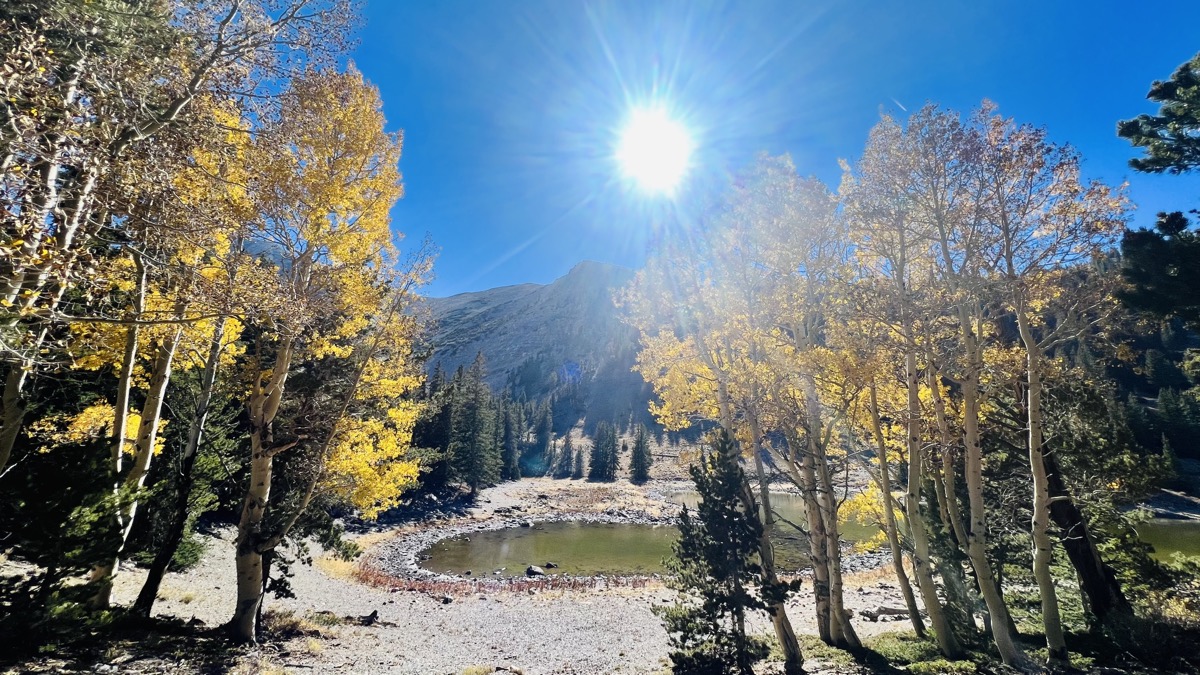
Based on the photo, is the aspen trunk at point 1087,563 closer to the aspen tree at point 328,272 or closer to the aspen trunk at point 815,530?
the aspen trunk at point 815,530

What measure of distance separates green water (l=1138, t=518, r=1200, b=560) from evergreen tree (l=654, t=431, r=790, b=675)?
36.3m

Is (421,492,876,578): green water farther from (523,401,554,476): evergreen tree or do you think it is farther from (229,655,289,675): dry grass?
(523,401,554,476): evergreen tree

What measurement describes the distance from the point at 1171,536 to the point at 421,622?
56299 millimetres

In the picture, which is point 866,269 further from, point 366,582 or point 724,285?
point 366,582

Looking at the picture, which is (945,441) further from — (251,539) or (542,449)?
(542,449)

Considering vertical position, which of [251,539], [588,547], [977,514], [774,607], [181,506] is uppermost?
[977,514]

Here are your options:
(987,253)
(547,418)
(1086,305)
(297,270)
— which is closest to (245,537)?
(297,270)

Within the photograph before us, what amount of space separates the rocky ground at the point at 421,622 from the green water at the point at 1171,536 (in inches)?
825

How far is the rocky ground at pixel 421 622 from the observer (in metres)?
10.3

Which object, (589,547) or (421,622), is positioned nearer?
(421,622)

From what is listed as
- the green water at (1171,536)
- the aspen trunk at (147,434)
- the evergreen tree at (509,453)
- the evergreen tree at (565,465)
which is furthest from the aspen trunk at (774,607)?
the evergreen tree at (565,465)

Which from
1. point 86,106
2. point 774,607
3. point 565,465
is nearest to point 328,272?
point 86,106

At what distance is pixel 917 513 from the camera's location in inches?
373

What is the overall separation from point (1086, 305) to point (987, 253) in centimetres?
197
